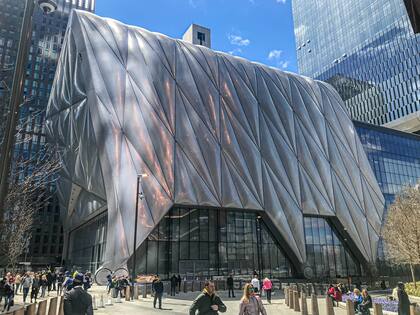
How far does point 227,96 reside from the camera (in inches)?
1649

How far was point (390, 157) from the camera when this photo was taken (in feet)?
201

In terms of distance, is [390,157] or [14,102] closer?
[14,102]

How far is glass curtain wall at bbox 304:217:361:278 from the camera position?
4231cm

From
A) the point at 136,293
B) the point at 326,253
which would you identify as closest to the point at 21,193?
the point at 136,293

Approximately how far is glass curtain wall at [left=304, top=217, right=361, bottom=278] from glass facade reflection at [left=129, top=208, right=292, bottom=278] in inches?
143

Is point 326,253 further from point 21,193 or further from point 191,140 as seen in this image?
point 21,193

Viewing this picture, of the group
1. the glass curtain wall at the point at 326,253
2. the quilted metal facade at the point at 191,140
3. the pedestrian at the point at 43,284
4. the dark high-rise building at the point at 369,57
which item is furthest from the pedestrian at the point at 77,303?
the dark high-rise building at the point at 369,57

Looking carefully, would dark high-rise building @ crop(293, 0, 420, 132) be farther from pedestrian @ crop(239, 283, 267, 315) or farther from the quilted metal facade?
pedestrian @ crop(239, 283, 267, 315)

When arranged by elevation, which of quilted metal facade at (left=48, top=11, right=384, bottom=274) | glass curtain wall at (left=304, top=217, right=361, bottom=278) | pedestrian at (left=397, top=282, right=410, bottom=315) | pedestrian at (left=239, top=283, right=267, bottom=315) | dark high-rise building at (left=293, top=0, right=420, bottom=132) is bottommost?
pedestrian at (left=397, top=282, right=410, bottom=315)

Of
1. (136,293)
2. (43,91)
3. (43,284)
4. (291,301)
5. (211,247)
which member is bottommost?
(291,301)

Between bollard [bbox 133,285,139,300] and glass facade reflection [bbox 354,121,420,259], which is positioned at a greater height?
glass facade reflection [bbox 354,121,420,259]

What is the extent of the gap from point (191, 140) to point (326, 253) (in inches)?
799

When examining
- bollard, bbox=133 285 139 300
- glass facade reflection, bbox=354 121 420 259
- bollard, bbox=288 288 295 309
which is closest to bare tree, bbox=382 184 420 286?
bollard, bbox=288 288 295 309

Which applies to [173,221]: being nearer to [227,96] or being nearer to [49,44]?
[227,96]
